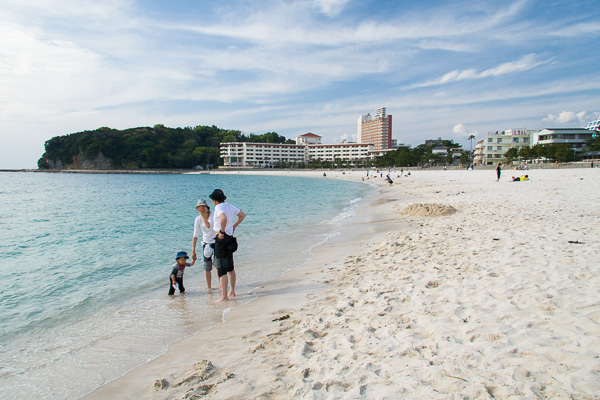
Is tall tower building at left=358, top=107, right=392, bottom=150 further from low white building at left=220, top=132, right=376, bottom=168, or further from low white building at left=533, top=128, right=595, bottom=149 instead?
low white building at left=533, top=128, right=595, bottom=149

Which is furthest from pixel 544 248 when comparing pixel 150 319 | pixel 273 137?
pixel 273 137

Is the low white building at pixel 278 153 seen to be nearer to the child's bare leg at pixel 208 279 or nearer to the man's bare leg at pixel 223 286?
the child's bare leg at pixel 208 279

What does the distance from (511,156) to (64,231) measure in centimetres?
8718

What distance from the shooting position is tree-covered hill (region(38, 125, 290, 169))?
148m

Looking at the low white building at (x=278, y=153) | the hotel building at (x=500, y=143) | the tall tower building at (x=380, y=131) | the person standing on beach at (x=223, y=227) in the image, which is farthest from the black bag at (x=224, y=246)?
the tall tower building at (x=380, y=131)

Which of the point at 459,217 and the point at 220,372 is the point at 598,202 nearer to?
the point at 459,217

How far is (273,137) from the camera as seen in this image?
18938 cm

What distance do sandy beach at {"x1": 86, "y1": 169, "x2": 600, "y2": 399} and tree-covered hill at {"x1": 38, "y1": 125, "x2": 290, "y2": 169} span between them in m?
159

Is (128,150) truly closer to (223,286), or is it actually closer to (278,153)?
(278,153)

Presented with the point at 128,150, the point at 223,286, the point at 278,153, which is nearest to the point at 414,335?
the point at 223,286

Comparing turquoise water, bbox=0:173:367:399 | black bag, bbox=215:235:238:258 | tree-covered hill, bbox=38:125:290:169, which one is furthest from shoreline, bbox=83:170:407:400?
tree-covered hill, bbox=38:125:290:169

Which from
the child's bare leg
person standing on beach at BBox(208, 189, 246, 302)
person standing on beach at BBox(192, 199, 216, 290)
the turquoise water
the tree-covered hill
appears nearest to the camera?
the turquoise water

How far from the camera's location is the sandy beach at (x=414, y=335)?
9.25 ft

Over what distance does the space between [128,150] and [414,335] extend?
16731cm
